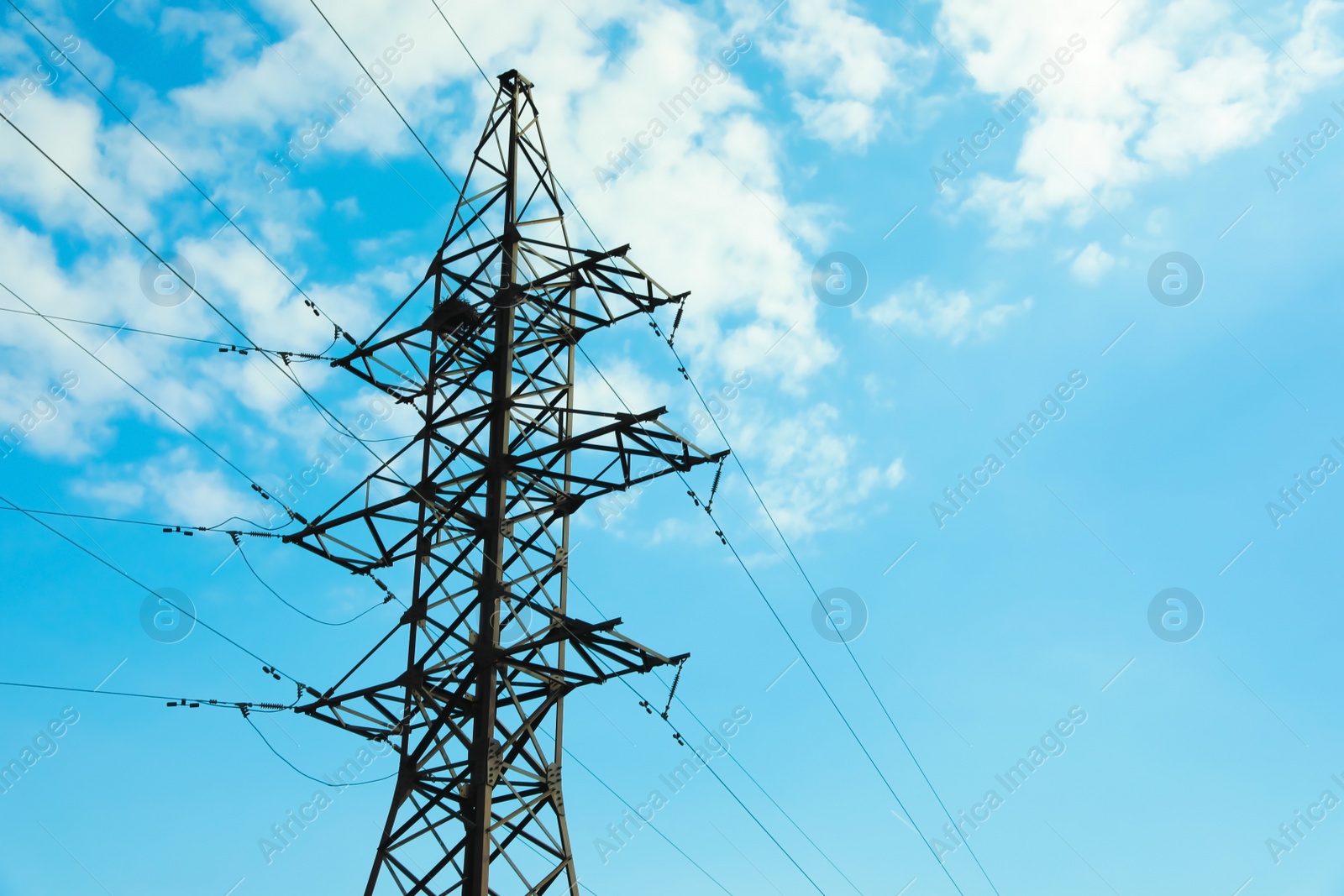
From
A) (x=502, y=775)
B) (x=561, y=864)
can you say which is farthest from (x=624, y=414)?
(x=561, y=864)

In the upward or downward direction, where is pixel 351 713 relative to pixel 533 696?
upward

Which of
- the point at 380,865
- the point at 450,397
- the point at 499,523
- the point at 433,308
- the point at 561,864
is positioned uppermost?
the point at 433,308

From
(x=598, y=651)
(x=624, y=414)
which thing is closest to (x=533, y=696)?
(x=598, y=651)

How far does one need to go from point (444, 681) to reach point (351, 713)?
152 cm

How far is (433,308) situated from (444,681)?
20.7 feet

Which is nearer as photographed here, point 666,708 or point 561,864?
point 561,864

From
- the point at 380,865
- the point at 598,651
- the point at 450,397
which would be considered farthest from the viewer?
the point at 450,397

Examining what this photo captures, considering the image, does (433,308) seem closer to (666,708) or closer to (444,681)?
(444,681)

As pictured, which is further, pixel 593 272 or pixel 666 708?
pixel 593 272

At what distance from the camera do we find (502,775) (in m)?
14.8

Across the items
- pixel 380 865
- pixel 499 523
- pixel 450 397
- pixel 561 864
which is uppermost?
pixel 450 397

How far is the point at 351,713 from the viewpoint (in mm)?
15859

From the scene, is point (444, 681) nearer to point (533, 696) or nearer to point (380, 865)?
point (533, 696)

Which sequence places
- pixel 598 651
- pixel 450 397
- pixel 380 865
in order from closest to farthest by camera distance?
pixel 380 865
pixel 598 651
pixel 450 397
